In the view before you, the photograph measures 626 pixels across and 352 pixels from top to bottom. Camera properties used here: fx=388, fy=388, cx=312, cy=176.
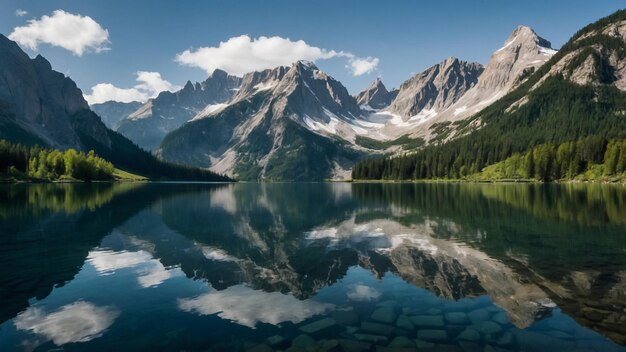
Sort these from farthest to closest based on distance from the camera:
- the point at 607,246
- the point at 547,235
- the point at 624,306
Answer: the point at 547,235, the point at 607,246, the point at 624,306

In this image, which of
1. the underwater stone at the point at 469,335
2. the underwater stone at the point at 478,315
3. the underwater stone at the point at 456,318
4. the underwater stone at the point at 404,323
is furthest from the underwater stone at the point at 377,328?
the underwater stone at the point at 478,315

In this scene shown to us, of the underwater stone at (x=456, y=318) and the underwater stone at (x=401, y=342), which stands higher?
the underwater stone at (x=401, y=342)

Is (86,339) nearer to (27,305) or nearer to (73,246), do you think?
(27,305)

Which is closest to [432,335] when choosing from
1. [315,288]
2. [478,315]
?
[478,315]

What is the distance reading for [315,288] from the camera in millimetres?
24203

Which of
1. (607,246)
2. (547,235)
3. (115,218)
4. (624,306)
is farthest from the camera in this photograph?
(115,218)

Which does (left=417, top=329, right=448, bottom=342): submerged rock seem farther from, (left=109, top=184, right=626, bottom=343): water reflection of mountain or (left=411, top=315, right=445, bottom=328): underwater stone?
(left=109, top=184, right=626, bottom=343): water reflection of mountain

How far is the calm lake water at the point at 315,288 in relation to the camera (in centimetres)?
1631

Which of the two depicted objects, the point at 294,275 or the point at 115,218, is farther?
the point at 115,218

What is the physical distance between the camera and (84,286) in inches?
960

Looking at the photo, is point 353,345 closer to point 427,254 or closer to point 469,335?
point 469,335

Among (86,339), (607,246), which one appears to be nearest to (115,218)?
(86,339)

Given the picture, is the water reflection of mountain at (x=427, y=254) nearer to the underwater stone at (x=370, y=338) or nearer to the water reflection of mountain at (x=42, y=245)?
the water reflection of mountain at (x=42, y=245)

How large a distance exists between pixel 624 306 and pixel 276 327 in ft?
57.7
